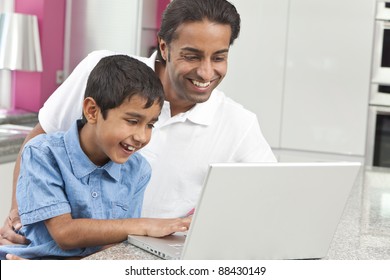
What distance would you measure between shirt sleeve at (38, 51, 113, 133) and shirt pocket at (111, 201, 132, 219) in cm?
42

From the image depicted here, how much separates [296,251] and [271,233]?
0.10m

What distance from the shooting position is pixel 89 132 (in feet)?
5.38

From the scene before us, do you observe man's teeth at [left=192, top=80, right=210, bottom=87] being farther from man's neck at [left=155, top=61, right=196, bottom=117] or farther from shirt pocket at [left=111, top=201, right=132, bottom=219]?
shirt pocket at [left=111, top=201, right=132, bottom=219]

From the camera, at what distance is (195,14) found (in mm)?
1871

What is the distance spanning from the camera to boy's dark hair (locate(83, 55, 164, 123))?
1579 mm

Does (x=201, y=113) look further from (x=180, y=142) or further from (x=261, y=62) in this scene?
(x=261, y=62)

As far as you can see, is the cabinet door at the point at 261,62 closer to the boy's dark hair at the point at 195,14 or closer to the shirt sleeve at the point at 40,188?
the boy's dark hair at the point at 195,14

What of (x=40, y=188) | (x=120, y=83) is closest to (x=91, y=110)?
(x=120, y=83)

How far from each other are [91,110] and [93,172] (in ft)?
0.44

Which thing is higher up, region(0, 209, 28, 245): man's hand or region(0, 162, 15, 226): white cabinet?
region(0, 209, 28, 245): man's hand

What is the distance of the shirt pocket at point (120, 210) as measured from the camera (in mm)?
1654

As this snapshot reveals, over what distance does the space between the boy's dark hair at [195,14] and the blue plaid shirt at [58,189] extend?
16.4 inches

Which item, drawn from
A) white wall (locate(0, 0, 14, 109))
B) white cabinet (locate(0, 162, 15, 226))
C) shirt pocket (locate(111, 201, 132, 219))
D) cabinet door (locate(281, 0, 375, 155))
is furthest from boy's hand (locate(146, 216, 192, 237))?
white wall (locate(0, 0, 14, 109))

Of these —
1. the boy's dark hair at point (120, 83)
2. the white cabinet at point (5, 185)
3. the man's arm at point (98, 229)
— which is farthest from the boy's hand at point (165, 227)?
the white cabinet at point (5, 185)
